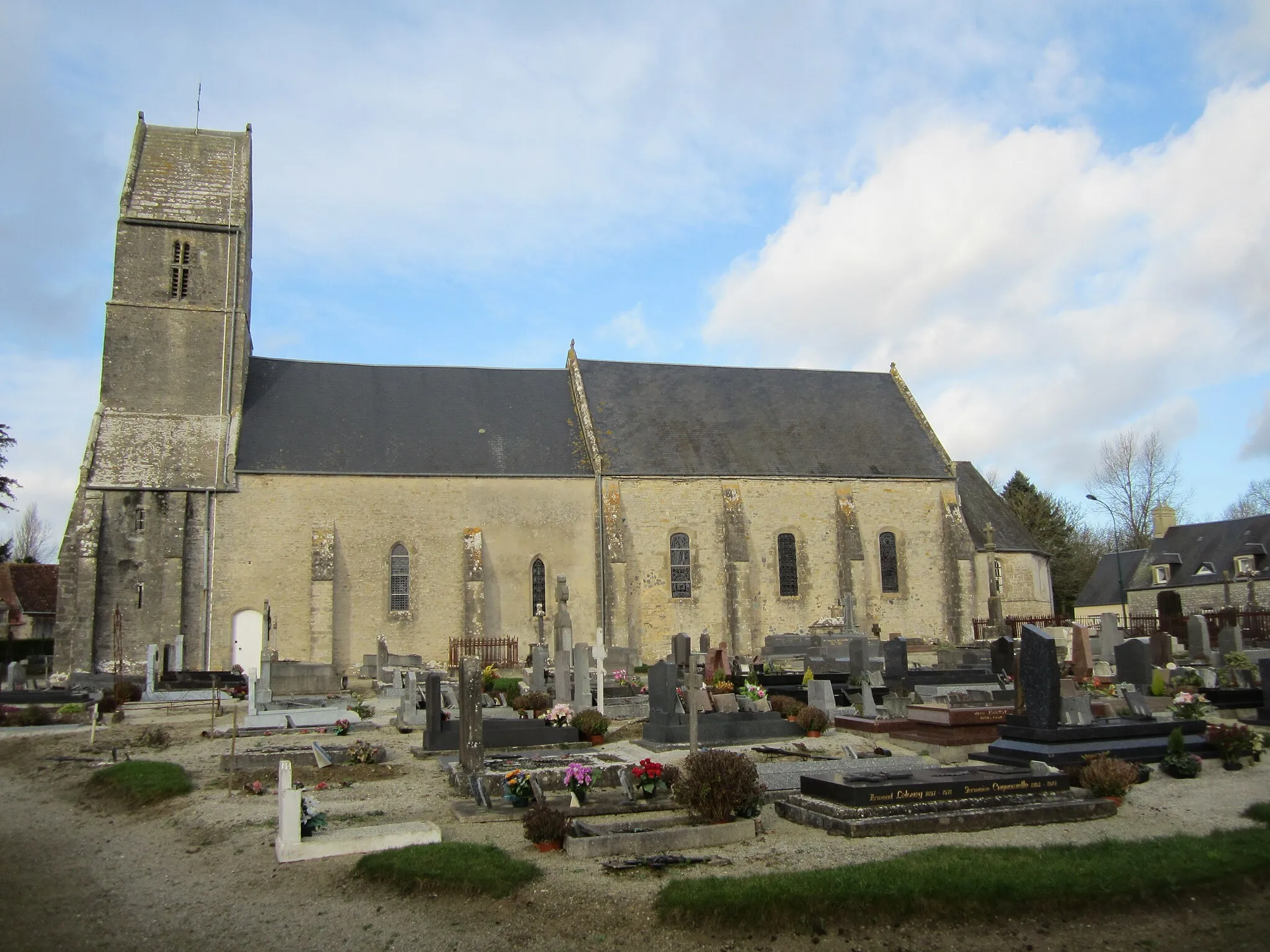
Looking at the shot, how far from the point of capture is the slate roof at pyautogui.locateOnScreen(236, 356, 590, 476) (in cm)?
2802

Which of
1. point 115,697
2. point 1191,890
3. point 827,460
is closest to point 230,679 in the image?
point 115,697

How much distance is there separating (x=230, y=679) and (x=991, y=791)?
19.5 metres

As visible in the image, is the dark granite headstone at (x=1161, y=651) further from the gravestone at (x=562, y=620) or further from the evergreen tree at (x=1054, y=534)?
the evergreen tree at (x=1054, y=534)

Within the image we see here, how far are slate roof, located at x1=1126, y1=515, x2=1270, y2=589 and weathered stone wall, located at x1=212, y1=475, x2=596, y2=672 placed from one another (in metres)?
24.8

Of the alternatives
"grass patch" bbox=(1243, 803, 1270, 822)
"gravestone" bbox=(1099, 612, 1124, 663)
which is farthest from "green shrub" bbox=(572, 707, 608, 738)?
"gravestone" bbox=(1099, 612, 1124, 663)

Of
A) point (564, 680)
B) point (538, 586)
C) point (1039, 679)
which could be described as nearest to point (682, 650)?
point (1039, 679)

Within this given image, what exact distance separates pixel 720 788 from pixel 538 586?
829 inches

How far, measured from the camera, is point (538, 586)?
28.6 m

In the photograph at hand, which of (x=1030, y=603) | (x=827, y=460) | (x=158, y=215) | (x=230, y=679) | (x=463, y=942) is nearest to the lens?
(x=463, y=942)

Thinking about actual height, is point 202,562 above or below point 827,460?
below

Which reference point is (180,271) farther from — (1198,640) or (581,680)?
(1198,640)

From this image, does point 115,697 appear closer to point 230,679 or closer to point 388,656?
point 230,679

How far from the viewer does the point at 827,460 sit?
31.5 m

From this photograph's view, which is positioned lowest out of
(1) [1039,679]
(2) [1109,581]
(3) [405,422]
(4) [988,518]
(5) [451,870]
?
(5) [451,870]
